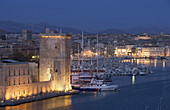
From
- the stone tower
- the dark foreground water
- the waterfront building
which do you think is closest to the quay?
the dark foreground water

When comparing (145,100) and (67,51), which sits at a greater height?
(67,51)

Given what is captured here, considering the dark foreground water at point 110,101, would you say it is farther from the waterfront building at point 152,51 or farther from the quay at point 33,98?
the waterfront building at point 152,51

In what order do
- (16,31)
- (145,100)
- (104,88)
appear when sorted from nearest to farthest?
(145,100) → (104,88) → (16,31)

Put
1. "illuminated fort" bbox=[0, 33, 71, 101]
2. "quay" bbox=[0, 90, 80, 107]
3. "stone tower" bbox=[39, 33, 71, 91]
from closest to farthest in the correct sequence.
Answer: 1. "quay" bbox=[0, 90, 80, 107]
2. "illuminated fort" bbox=[0, 33, 71, 101]
3. "stone tower" bbox=[39, 33, 71, 91]

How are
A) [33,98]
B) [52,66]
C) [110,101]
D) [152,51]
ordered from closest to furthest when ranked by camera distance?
[33,98] → [110,101] → [52,66] → [152,51]

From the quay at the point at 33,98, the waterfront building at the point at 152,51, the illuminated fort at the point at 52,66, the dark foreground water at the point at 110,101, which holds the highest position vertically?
the waterfront building at the point at 152,51

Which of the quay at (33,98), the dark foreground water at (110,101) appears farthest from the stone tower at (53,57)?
the dark foreground water at (110,101)

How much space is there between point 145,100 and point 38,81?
447 cm

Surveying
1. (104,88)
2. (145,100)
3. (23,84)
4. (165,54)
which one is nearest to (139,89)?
(104,88)

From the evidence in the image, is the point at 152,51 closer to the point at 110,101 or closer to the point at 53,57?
the point at 53,57

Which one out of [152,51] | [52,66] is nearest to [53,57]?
[52,66]

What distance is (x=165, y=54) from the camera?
75.1 m

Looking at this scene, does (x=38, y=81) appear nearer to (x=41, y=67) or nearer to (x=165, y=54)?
(x=41, y=67)

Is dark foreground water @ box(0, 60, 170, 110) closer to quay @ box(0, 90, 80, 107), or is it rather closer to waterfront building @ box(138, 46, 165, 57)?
quay @ box(0, 90, 80, 107)
